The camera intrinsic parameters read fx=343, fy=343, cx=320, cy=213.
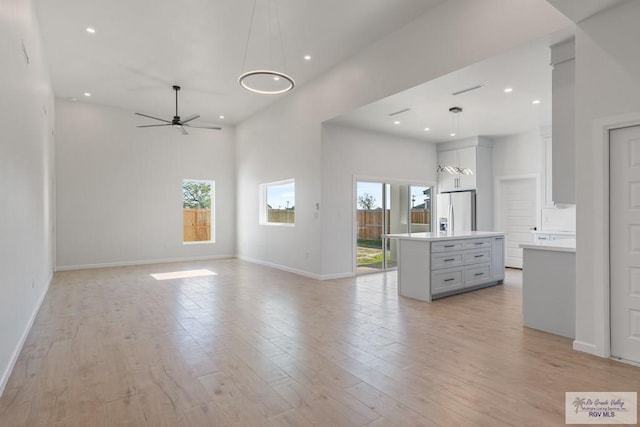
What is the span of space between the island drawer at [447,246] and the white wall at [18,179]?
459cm

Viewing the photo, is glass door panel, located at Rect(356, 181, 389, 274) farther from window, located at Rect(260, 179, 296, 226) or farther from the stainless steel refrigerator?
the stainless steel refrigerator

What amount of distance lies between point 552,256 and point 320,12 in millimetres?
3927

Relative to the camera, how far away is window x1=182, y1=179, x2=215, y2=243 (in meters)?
9.26

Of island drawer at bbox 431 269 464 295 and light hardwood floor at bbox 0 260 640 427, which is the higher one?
island drawer at bbox 431 269 464 295

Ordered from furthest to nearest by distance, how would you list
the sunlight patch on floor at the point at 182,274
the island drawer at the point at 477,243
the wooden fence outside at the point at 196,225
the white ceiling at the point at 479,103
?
the wooden fence outside at the point at 196,225 → the sunlight patch on floor at the point at 182,274 → the island drawer at the point at 477,243 → the white ceiling at the point at 479,103

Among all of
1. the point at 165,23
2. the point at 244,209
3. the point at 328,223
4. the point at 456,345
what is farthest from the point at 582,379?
the point at 244,209

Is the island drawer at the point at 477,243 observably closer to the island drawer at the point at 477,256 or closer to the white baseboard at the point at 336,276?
the island drawer at the point at 477,256

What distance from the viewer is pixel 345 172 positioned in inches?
267

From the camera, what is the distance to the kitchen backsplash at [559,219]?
6805 mm

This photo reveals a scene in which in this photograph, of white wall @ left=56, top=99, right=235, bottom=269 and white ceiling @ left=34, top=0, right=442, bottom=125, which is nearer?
white ceiling @ left=34, top=0, right=442, bottom=125

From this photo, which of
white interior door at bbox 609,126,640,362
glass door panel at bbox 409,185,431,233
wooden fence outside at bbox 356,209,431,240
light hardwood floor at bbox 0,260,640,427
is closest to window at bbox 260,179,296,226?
wooden fence outside at bbox 356,209,431,240

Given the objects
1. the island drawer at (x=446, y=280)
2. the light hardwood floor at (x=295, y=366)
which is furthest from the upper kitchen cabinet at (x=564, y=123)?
the island drawer at (x=446, y=280)

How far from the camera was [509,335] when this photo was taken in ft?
11.4

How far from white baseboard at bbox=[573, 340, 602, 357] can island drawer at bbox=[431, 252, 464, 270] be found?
194 centimetres
